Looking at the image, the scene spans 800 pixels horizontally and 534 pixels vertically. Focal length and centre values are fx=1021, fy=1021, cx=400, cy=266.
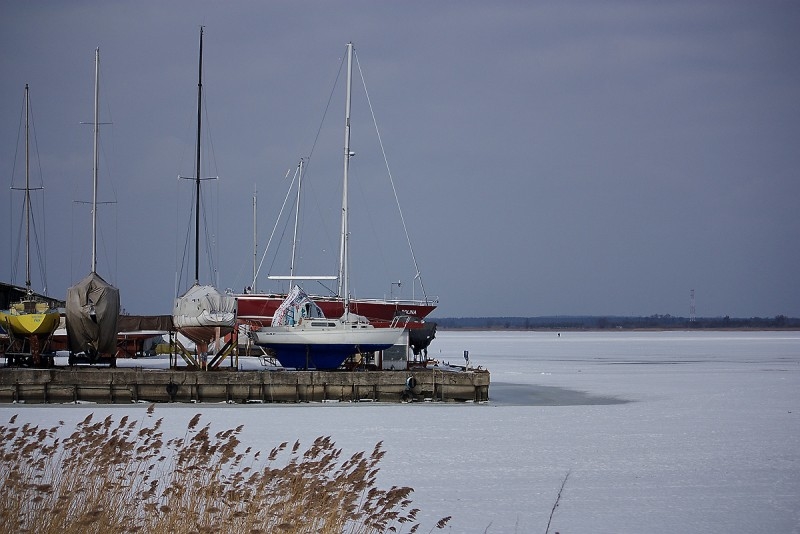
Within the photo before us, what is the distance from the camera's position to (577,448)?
73.5 ft

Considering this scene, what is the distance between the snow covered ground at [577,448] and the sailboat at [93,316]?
7.36 meters

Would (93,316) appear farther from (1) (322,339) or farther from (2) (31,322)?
(1) (322,339)

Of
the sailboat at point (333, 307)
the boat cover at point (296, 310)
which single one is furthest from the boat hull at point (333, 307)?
the boat cover at point (296, 310)

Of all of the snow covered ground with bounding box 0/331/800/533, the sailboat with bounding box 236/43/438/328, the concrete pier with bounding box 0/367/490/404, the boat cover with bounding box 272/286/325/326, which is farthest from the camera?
the sailboat with bounding box 236/43/438/328

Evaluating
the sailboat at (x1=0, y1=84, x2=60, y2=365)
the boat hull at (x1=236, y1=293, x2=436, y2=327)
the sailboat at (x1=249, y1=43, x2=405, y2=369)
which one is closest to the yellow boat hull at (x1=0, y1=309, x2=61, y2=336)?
the sailboat at (x1=0, y1=84, x2=60, y2=365)

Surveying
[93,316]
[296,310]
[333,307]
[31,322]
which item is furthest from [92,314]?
[333,307]

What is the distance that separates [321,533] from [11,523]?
10.2 ft

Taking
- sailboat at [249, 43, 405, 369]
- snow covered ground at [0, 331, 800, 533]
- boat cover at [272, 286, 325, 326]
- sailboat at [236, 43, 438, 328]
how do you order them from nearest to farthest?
snow covered ground at [0, 331, 800, 533], sailboat at [249, 43, 405, 369], boat cover at [272, 286, 325, 326], sailboat at [236, 43, 438, 328]

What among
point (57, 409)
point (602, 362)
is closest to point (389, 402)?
point (57, 409)

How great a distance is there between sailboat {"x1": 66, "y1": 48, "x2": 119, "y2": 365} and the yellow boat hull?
37.9 inches

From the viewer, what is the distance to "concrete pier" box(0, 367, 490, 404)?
34.1m

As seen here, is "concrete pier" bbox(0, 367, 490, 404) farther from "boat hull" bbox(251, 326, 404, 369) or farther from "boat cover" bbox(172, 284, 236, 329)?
"boat cover" bbox(172, 284, 236, 329)

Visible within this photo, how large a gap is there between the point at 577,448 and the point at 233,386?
1525cm

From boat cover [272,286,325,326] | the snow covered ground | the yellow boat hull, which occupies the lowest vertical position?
the snow covered ground
